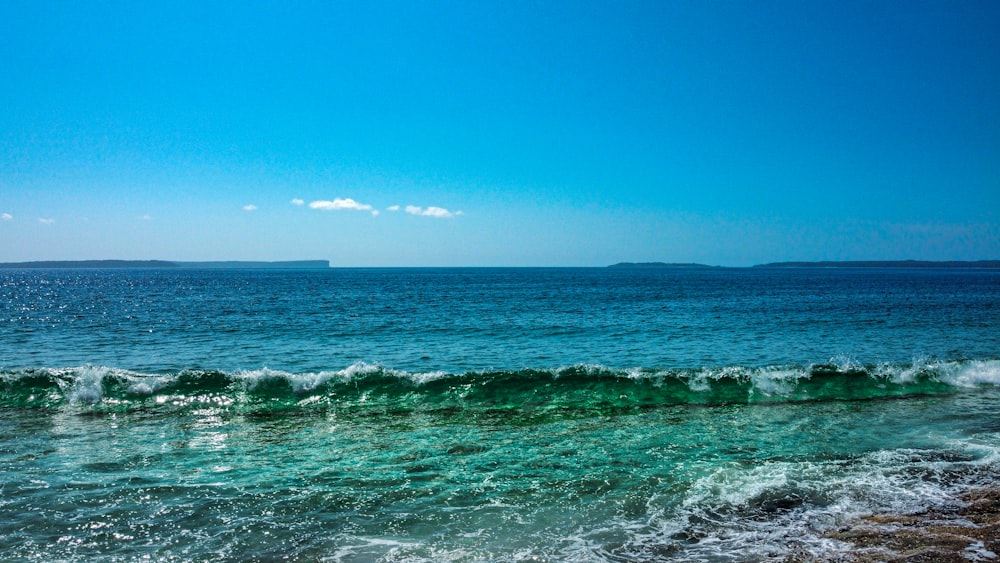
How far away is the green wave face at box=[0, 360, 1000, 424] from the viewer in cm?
1681

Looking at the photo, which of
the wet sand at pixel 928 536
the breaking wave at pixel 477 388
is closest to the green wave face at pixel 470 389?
the breaking wave at pixel 477 388

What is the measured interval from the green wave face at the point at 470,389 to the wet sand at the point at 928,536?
8.52 meters

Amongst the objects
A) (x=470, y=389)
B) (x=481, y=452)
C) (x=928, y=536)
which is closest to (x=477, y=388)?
(x=470, y=389)

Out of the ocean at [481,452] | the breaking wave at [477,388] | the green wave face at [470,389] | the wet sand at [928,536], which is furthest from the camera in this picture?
the breaking wave at [477,388]

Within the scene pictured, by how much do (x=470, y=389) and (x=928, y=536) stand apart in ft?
41.3

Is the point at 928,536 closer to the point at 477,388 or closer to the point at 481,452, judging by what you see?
the point at 481,452

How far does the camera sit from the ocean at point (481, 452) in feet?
25.7

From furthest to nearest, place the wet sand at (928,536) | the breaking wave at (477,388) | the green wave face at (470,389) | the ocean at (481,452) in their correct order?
1. the breaking wave at (477,388)
2. the green wave face at (470,389)
3. the ocean at (481,452)
4. the wet sand at (928,536)

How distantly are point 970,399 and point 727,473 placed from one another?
39.8 feet

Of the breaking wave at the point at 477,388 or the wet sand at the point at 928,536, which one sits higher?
the wet sand at the point at 928,536

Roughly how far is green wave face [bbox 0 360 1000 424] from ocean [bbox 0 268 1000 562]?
97 mm

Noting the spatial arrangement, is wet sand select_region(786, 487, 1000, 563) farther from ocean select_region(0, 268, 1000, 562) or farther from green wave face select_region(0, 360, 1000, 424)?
green wave face select_region(0, 360, 1000, 424)

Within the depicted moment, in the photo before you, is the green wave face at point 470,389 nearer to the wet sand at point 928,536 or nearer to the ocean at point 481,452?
the ocean at point 481,452

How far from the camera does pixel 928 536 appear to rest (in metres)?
7.34
